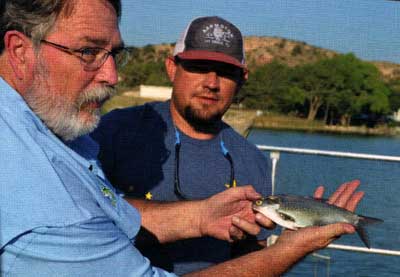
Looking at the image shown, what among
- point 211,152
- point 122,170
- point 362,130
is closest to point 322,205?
point 211,152

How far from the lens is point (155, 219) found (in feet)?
7.48

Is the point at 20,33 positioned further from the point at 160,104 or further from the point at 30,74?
the point at 160,104

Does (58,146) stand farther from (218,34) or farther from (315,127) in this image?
(315,127)

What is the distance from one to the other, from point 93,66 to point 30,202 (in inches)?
17.0

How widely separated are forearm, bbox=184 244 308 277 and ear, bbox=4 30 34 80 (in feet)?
2.16

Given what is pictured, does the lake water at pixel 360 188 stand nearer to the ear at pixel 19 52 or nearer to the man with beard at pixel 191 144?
the man with beard at pixel 191 144

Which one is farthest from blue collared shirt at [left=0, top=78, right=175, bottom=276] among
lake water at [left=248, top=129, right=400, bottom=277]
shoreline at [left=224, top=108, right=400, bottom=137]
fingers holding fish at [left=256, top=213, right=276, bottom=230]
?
shoreline at [left=224, top=108, right=400, bottom=137]

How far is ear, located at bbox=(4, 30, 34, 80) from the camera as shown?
1475 mm

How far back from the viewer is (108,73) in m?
1.60

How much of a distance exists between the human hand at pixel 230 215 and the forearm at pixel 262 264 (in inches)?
12.6

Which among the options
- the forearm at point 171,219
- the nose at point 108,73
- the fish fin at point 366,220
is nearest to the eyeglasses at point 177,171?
the forearm at point 171,219

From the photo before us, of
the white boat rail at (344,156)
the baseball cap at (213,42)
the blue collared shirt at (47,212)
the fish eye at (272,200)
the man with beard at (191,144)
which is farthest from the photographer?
the white boat rail at (344,156)

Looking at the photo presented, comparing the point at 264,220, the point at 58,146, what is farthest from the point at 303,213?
the point at 58,146

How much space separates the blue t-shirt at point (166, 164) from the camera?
2482 millimetres
